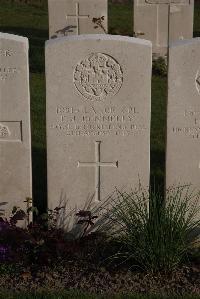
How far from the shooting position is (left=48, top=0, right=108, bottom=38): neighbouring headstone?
39.8 ft

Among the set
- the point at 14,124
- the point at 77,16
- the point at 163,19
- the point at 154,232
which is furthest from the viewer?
the point at 163,19

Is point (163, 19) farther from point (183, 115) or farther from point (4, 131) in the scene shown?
point (4, 131)

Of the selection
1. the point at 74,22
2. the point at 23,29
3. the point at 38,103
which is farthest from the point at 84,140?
the point at 23,29

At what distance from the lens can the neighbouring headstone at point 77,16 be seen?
12.1m

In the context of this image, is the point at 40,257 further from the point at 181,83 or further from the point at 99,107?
the point at 181,83

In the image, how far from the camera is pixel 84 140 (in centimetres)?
552

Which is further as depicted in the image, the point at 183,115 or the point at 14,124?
the point at 14,124

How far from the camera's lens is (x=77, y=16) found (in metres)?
12.2

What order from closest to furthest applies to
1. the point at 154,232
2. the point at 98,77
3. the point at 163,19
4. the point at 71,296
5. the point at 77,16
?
1. the point at 71,296
2. the point at 154,232
3. the point at 98,77
4. the point at 77,16
5. the point at 163,19

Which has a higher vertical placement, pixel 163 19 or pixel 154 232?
pixel 163 19

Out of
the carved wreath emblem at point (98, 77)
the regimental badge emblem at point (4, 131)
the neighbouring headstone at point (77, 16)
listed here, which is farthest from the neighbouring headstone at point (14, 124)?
the neighbouring headstone at point (77, 16)

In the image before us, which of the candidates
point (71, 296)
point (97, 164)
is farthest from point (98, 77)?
point (71, 296)

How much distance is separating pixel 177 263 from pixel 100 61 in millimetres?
1809

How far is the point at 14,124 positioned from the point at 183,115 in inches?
58.3
